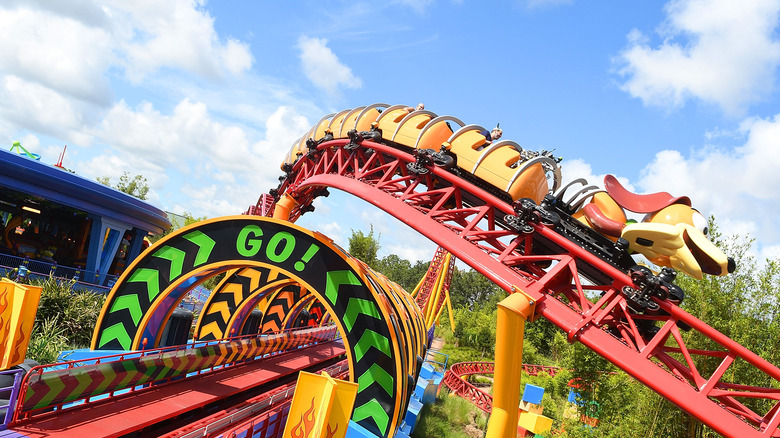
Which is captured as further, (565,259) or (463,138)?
(463,138)

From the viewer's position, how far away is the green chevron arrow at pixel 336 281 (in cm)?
748

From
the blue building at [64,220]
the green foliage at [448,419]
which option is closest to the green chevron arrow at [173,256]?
the green foliage at [448,419]

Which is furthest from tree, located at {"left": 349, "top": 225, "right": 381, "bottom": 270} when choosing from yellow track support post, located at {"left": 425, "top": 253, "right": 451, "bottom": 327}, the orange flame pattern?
the orange flame pattern

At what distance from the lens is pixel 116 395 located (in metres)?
6.33

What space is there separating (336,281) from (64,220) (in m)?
19.1

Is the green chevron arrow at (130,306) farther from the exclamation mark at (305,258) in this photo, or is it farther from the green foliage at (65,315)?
the green foliage at (65,315)

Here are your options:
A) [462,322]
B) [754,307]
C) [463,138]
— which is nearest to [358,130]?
[463,138]

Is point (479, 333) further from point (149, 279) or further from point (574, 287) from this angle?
point (149, 279)

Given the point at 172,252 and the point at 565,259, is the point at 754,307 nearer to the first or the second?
the point at 565,259

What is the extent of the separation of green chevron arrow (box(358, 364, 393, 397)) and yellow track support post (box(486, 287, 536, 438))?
1.73 meters

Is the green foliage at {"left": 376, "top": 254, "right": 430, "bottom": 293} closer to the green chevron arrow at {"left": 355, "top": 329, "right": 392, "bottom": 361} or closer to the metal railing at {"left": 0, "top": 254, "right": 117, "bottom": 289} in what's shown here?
the metal railing at {"left": 0, "top": 254, "right": 117, "bottom": 289}

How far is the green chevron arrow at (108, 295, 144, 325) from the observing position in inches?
327

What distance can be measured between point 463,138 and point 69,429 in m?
7.59

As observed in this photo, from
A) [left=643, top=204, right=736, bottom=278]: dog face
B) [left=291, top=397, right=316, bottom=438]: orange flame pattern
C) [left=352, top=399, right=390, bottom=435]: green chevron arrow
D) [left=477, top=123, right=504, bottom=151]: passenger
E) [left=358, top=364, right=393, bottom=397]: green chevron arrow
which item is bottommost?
[left=352, top=399, right=390, bottom=435]: green chevron arrow
